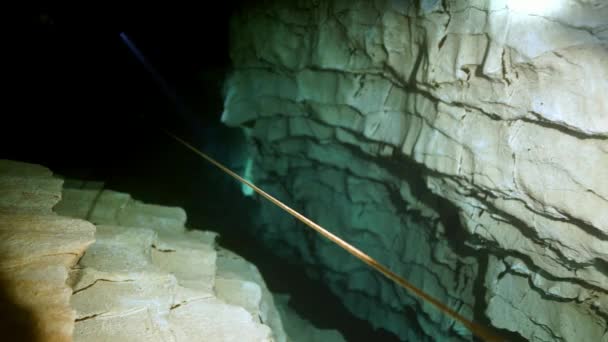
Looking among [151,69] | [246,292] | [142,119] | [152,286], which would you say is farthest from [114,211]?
[151,69]

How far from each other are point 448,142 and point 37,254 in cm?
421

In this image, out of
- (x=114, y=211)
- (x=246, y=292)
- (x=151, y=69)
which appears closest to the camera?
(x=246, y=292)

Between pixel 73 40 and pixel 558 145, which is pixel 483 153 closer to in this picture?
pixel 558 145

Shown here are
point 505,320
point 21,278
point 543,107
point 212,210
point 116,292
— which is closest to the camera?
point 21,278

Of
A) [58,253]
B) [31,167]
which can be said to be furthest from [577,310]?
[31,167]

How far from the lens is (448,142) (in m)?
4.23

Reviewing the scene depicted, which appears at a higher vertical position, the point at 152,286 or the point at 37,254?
the point at 37,254

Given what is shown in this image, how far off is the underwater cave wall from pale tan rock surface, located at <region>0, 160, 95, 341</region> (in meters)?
3.96

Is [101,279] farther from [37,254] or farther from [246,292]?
[246,292]

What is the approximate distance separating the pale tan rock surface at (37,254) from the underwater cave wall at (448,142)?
13.0 feet

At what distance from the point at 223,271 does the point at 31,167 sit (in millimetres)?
2503

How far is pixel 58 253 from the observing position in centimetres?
247

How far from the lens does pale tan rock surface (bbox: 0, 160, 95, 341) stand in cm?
196

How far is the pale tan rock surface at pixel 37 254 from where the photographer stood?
1.96 metres
